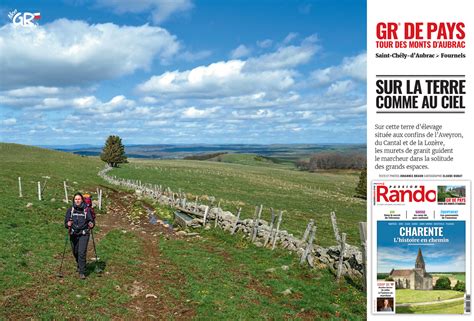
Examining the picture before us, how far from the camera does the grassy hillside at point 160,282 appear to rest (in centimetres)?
1320

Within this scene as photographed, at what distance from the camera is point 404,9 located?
7.42 meters

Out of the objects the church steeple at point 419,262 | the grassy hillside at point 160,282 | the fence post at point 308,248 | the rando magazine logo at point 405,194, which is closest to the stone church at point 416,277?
the church steeple at point 419,262

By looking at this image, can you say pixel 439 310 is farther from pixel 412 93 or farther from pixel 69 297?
pixel 69 297

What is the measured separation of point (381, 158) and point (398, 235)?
142 cm

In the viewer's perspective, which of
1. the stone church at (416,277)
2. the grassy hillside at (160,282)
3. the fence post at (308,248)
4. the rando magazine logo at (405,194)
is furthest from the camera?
the fence post at (308,248)

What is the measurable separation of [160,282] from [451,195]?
11918 millimetres

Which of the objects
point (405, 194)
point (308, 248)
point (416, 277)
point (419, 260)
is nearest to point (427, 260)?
point (419, 260)

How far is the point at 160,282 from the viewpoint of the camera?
1617cm

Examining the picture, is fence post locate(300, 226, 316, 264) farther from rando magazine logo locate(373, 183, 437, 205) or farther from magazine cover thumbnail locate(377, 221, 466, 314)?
rando magazine logo locate(373, 183, 437, 205)

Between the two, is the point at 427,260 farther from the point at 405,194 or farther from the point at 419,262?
the point at 405,194

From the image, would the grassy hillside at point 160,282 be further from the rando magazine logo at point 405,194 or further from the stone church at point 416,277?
the rando magazine logo at point 405,194

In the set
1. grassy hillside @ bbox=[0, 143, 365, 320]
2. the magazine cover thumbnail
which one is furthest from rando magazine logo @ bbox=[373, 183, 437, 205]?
grassy hillside @ bbox=[0, 143, 365, 320]

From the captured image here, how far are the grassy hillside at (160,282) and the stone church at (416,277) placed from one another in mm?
6583

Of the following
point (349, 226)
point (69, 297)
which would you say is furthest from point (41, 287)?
point (349, 226)
